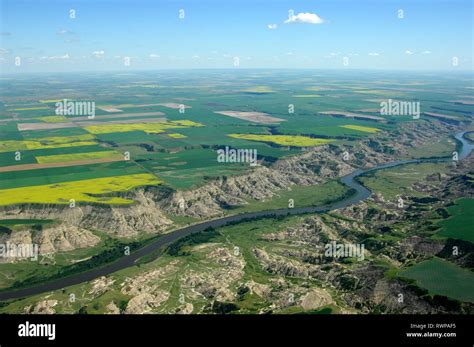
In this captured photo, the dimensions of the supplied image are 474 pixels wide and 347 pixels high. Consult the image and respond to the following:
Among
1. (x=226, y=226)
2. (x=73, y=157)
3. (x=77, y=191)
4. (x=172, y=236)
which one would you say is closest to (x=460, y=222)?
(x=226, y=226)

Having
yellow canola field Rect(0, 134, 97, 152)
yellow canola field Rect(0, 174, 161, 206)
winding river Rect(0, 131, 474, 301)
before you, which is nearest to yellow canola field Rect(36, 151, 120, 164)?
yellow canola field Rect(0, 134, 97, 152)

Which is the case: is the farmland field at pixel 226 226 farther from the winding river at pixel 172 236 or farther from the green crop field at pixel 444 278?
the winding river at pixel 172 236

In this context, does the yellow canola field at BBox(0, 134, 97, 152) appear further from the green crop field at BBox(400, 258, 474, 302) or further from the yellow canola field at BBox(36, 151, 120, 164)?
the green crop field at BBox(400, 258, 474, 302)

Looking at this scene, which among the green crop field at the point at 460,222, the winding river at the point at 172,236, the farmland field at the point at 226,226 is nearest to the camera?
the farmland field at the point at 226,226

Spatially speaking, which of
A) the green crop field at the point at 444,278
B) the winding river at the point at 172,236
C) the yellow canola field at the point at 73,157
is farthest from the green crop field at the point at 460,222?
the yellow canola field at the point at 73,157

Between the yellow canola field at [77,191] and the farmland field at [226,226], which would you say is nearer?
the farmland field at [226,226]

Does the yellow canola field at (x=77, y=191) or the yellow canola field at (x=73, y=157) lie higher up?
the yellow canola field at (x=73, y=157)

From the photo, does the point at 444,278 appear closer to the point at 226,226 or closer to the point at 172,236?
the point at 226,226
